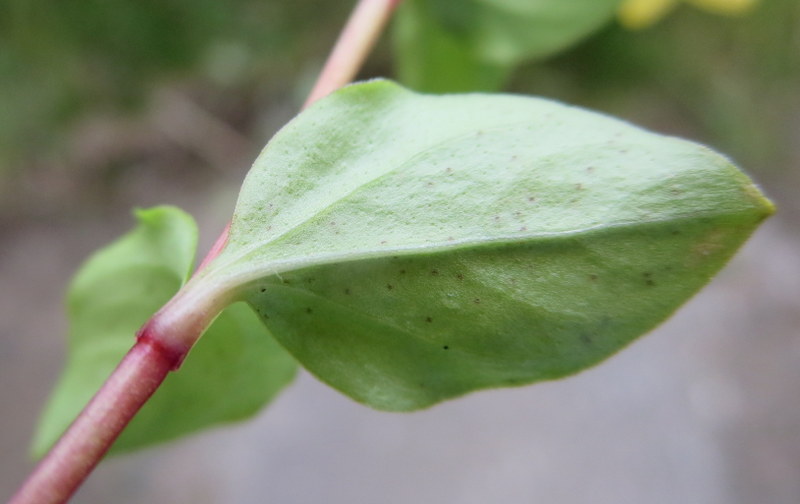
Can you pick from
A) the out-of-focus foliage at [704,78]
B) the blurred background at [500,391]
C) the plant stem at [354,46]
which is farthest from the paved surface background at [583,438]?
the plant stem at [354,46]

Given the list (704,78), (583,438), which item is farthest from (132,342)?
(704,78)

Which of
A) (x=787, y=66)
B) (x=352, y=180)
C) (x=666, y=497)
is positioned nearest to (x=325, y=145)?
(x=352, y=180)

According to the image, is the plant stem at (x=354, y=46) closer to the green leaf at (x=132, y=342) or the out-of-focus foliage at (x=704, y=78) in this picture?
the green leaf at (x=132, y=342)

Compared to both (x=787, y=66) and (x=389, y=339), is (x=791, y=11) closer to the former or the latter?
(x=787, y=66)

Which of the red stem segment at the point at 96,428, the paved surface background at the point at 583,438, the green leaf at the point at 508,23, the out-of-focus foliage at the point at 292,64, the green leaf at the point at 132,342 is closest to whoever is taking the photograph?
the red stem segment at the point at 96,428

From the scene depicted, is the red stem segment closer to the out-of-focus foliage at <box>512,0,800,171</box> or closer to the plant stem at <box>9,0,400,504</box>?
the plant stem at <box>9,0,400,504</box>

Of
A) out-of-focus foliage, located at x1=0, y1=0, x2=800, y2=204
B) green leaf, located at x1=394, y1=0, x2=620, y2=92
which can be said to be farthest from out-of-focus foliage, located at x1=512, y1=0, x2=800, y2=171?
green leaf, located at x1=394, y1=0, x2=620, y2=92

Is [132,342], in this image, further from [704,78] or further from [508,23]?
[704,78]
